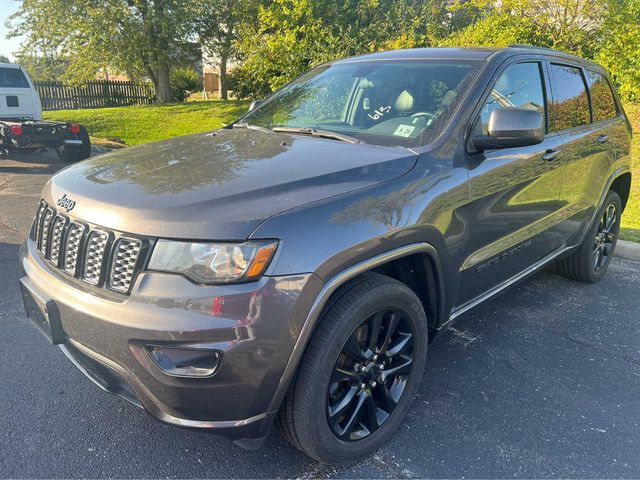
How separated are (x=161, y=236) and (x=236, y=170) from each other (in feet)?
1.88

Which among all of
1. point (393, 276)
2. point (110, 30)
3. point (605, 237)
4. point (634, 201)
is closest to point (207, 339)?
point (393, 276)

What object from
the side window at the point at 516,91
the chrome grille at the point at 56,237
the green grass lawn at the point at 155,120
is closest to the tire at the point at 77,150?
the green grass lawn at the point at 155,120

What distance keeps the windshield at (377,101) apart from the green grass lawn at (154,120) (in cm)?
1057

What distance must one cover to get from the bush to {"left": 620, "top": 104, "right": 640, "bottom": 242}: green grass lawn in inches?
744

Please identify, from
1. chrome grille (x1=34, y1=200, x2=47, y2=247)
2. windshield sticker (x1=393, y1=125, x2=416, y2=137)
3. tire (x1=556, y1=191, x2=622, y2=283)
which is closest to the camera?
chrome grille (x1=34, y1=200, x2=47, y2=247)

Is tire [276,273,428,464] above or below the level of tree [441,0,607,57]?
below

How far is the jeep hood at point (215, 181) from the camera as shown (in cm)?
194

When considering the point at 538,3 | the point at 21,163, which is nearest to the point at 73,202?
the point at 21,163

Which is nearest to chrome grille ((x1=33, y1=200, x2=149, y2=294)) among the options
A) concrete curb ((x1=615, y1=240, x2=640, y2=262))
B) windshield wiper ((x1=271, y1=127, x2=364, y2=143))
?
windshield wiper ((x1=271, y1=127, x2=364, y2=143))

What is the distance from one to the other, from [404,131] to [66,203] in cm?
172

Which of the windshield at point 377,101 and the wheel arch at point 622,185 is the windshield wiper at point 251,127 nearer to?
the windshield at point 377,101

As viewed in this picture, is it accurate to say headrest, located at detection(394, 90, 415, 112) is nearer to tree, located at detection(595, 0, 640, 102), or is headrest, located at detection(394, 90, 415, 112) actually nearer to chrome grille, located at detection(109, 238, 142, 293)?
chrome grille, located at detection(109, 238, 142, 293)

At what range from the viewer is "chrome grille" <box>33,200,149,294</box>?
1.98 metres

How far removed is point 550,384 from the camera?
3.04m
